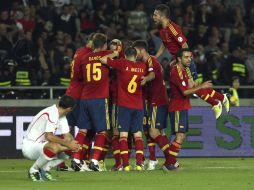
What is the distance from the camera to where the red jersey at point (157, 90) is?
59.4 ft

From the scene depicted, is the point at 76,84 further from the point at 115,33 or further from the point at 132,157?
the point at 115,33

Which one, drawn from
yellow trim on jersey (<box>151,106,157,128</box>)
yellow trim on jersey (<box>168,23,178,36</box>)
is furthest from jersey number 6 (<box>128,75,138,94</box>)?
yellow trim on jersey (<box>168,23,178,36</box>)

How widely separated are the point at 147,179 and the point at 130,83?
2297 millimetres

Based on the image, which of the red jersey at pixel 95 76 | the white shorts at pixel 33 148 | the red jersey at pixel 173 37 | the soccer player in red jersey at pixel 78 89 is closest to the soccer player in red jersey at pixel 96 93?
the red jersey at pixel 95 76

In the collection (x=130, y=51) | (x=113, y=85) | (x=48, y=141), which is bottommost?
(x=48, y=141)

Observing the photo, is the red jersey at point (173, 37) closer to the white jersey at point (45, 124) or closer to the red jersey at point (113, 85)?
the red jersey at point (113, 85)

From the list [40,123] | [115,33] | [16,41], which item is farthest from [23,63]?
[40,123]

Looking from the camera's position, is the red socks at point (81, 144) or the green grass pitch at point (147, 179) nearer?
the green grass pitch at point (147, 179)

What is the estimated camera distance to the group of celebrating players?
1741 cm

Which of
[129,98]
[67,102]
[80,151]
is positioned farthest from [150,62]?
[67,102]

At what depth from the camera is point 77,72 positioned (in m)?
17.9

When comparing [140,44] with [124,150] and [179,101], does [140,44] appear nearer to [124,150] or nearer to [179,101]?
[179,101]

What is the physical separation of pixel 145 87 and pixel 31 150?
3.76 meters

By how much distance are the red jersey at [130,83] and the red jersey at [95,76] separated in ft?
0.91
